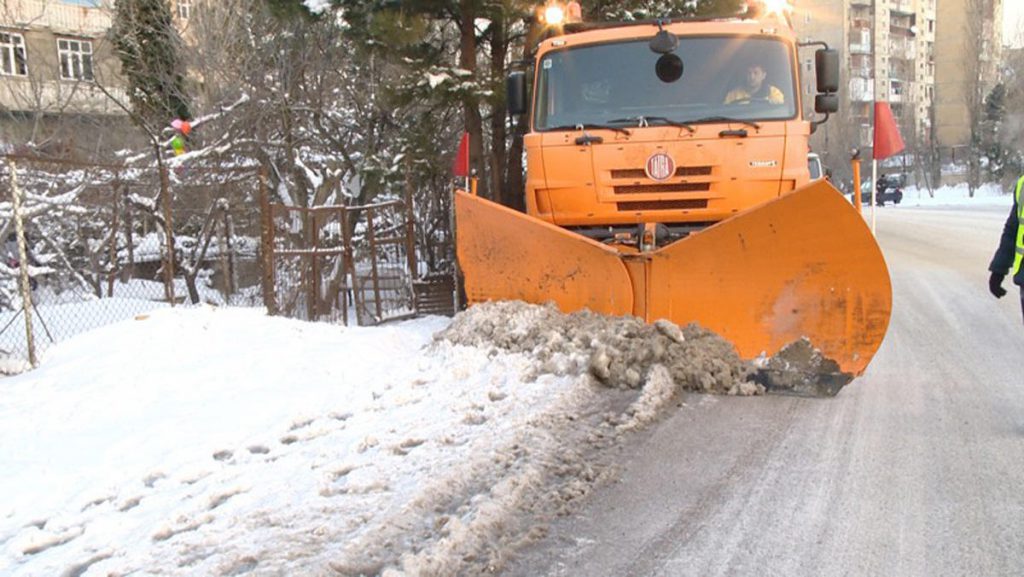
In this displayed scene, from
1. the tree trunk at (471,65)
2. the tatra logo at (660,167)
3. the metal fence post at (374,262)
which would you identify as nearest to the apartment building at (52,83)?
the metal fence post at (374,262)

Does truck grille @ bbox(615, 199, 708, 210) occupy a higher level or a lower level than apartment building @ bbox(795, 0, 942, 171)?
lower

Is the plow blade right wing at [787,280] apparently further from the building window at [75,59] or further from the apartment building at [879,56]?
the apartment building at [879,56]

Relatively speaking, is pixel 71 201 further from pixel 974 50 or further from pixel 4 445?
pixel 974 50

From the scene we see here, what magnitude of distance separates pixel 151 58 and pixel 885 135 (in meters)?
17.8

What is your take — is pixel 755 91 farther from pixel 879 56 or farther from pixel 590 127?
pixel 879 56

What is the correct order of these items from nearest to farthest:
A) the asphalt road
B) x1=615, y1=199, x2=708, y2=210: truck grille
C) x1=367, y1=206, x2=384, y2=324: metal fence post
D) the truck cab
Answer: the asphalt road
the truck cab
x1=615, y1=199, x2=708, y2=210: truck grille
x1=367, y1=206, x2=384, y2=324: metal fence post

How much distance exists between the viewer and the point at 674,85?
24.1 feet

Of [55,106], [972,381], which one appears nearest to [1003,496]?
[972,381]

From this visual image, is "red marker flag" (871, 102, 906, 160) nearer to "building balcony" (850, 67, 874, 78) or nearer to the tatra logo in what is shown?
the tatra logo

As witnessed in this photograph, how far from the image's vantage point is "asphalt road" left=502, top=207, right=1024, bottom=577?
3.40m

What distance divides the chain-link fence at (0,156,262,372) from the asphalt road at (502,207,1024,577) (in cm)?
661

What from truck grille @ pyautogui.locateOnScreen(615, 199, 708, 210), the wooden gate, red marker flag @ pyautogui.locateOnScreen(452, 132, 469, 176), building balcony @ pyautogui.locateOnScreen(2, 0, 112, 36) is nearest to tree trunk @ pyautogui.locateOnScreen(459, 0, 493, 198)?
the wooden gate

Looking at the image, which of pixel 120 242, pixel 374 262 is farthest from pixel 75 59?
pixel 374 262

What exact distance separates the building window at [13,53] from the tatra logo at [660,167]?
15274 millimetres
